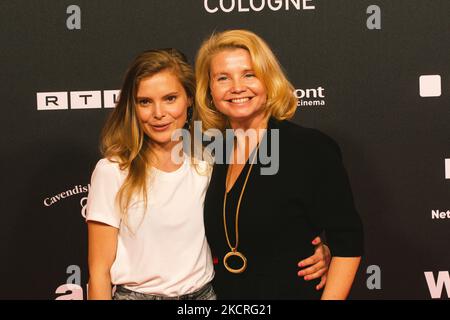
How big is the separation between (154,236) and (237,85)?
0.59 metres

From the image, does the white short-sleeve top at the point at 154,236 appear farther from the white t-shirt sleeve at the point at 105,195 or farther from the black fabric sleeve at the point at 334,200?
the black fabric sleeve at the point at 334,200

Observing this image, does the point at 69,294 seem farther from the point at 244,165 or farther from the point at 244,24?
the point at 244,24

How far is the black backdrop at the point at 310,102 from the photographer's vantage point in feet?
8.04

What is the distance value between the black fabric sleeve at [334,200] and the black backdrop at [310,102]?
26.3 inches

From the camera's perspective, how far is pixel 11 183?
259 centimetres

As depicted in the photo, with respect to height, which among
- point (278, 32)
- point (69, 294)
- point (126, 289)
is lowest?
point (69, 294)

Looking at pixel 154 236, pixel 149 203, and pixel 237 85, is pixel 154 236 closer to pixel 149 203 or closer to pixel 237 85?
pixel 149 203

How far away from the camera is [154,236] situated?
1.87 m

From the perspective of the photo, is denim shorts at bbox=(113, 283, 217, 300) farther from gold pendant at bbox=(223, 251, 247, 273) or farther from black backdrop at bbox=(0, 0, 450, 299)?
black backdrop at bbox=(0, 0, 450, 299)

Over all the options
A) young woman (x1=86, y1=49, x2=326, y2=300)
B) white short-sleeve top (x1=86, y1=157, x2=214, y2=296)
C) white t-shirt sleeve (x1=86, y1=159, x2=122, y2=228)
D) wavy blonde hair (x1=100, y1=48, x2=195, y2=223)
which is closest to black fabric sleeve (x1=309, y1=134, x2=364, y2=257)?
young woman (x1=86, y1=49, x2=326, y2=300)

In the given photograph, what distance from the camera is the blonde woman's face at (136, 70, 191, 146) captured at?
1.92 meters

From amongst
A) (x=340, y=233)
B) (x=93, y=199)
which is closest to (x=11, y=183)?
(x=93, y=199)

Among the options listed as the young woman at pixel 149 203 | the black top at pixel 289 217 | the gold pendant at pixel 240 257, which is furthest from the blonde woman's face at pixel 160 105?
the gold pendant at pixel 240 257
